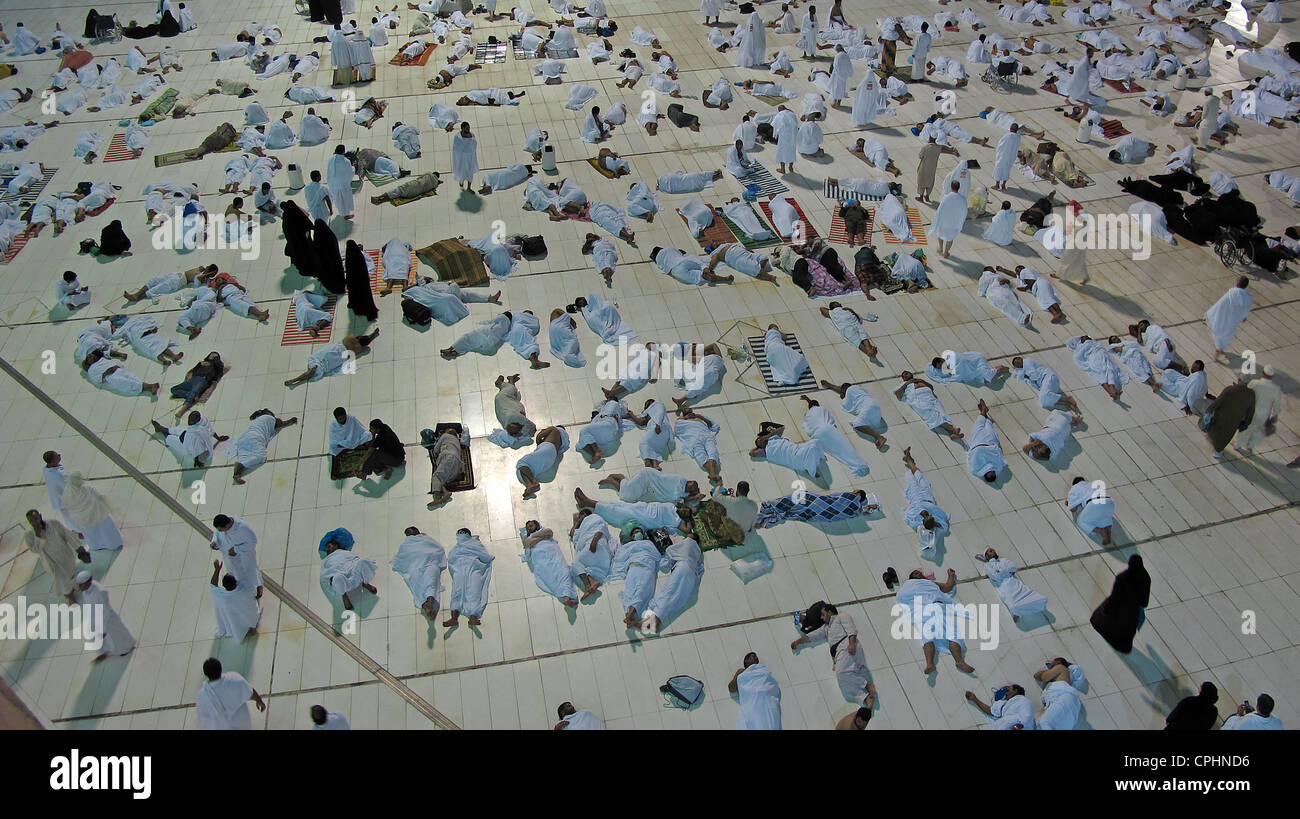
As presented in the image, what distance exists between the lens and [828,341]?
14.1 m

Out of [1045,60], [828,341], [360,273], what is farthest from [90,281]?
[1045,60]

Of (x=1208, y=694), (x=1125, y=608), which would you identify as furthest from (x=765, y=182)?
(x=1208, y=694)

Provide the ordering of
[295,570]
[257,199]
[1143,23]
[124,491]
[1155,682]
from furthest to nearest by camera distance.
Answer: [1143,23] < [257,199] < [124,491] < [295,570] < [1155,682]

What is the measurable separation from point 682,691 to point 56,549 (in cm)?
746

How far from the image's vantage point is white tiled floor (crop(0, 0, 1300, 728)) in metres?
9.84

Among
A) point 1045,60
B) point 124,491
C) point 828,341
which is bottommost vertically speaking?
point 124,491

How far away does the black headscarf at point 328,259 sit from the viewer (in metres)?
14.1

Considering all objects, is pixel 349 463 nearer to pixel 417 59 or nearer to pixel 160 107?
pixel 160 107

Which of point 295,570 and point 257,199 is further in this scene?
point 257,199

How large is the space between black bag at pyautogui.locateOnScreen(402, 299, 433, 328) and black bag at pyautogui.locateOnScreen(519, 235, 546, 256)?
223 cm

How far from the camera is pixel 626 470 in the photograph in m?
12.1

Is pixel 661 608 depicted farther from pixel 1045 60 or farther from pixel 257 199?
pixel 1045 60

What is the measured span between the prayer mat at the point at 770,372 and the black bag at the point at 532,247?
4204 millimetres

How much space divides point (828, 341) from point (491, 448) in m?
5.66
